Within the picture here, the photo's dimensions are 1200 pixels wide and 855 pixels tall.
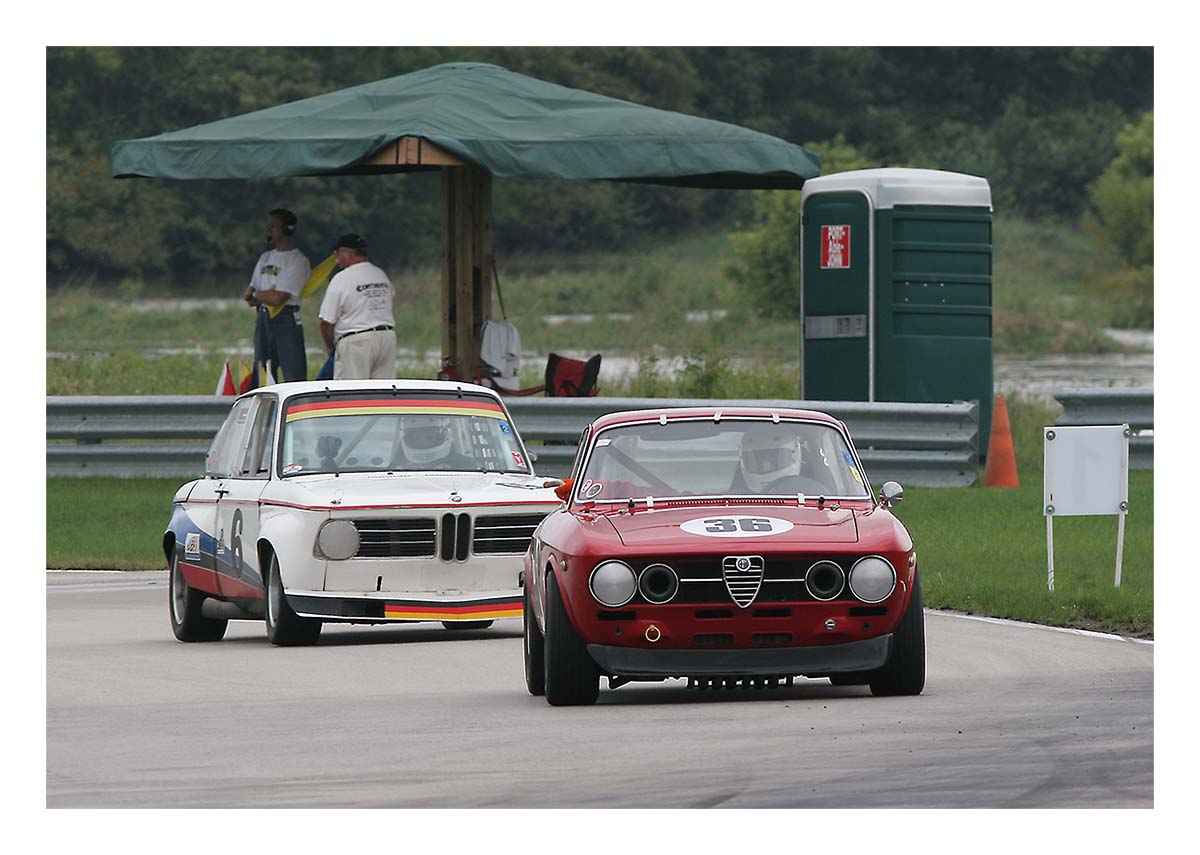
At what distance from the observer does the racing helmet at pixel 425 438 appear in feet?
46.6

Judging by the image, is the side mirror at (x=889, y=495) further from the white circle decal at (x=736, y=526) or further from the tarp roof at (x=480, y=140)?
the tarp roof at (x=480, y=140)

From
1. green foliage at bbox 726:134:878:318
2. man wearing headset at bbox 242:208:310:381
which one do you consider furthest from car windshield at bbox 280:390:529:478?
green foliage at bbox 726:134:878:318

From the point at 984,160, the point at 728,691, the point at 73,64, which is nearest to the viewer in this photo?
the point at 728,691

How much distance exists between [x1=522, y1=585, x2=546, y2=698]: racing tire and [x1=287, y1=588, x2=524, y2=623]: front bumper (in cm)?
206

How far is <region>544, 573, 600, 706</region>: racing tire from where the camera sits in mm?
10406

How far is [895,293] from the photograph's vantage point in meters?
23.6

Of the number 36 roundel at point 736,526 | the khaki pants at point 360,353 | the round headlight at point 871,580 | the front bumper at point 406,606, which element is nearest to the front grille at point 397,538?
the front bumper at point 406,606

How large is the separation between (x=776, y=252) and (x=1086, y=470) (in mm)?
47345

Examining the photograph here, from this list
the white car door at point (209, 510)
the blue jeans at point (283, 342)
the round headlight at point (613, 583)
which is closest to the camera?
the round headlight at point (613, 583)

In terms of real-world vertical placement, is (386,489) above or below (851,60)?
below

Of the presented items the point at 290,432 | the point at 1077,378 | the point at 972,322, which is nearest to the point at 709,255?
the point at 1077,378

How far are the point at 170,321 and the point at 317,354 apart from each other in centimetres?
1355

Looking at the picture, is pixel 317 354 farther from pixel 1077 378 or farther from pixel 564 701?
pixel 564 701

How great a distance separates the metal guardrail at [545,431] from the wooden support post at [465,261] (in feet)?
4.20
